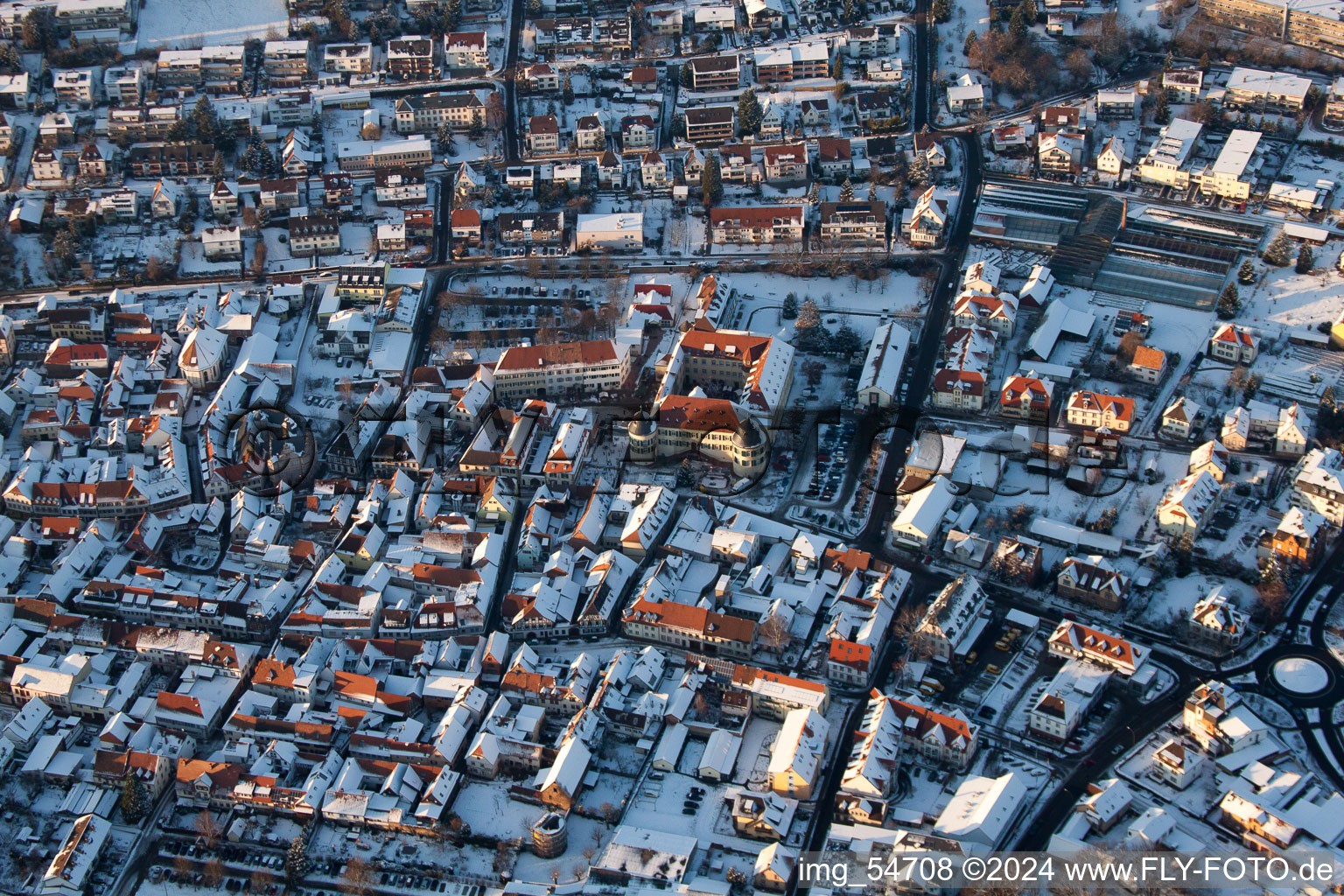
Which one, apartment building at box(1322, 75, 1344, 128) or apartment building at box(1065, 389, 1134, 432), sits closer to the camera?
apartment building at box(1065, 389, 1134, 432)

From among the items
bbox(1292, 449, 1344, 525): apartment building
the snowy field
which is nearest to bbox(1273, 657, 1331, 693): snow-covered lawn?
bbox(1292, 449, 1344, 525): apartment building

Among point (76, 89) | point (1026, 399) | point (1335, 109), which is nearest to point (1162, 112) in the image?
point (1335, 109)

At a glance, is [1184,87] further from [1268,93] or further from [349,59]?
[349,59]

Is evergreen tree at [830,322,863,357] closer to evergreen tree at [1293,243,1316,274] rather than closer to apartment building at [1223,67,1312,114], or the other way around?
evergreen tree at [1293,243,1316,274]

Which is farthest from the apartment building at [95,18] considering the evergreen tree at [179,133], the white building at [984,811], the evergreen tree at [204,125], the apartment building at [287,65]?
the white building at [984,811]

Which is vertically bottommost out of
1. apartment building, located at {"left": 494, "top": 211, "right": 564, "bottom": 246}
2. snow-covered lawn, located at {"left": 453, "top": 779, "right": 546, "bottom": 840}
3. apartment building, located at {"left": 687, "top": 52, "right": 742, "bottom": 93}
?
snow-covered lawn, located at {"left": 453, "top": 779, "right": 546, "bottom": 840}

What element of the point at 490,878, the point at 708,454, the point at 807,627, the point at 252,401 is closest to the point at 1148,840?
the point at 807,627
